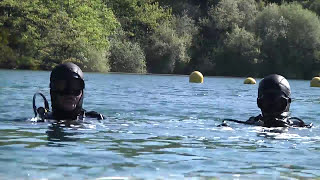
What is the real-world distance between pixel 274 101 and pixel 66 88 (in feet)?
14.5

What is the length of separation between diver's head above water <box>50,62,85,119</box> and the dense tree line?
5629cm

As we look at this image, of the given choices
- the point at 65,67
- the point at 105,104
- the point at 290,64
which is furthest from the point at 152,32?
the point at 65,67

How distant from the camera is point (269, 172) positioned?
972cm

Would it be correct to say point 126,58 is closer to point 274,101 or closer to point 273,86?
point 273,86

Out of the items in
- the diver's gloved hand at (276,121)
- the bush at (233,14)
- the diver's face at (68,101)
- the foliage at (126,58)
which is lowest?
the foliage at (126,58)

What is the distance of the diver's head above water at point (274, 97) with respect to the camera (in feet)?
50.8

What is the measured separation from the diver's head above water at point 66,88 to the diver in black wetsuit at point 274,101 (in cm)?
388

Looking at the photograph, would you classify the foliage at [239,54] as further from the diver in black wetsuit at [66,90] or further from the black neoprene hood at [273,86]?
the diver in black wetsuit at [66,90]

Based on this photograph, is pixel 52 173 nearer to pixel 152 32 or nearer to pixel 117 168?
pixel 117 168

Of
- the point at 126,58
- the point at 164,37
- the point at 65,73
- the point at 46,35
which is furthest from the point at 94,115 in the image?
the point at 164,37

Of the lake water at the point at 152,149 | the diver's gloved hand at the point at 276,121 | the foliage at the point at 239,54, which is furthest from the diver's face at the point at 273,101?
the foliage at the point at 239,54

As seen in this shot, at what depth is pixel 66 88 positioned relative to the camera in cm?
1549

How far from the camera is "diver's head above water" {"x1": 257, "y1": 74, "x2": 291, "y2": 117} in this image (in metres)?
15.5

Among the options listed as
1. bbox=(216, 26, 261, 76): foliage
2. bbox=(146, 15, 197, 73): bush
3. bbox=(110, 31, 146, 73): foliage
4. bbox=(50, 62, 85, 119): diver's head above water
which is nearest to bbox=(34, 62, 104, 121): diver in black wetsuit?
bbox=(50, 62, 85, 119): diver's head above water
